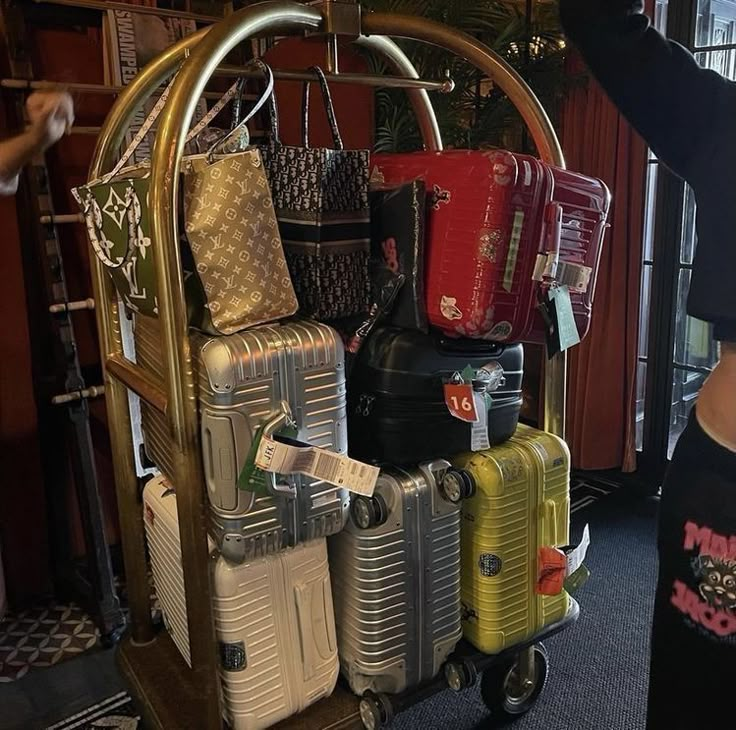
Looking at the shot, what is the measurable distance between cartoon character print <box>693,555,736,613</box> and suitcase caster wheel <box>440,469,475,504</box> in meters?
0.42

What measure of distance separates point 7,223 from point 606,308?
2092mm

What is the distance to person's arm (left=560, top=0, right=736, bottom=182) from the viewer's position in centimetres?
102

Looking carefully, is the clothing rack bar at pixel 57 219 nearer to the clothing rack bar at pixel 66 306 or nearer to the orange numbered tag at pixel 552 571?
the clothing rack bar at pixel 66 306

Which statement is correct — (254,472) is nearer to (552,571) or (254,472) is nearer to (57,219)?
(552,571)

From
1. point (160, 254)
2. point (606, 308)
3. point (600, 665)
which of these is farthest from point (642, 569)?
point (160, 254)

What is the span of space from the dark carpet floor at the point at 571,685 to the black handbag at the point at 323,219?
1102mm

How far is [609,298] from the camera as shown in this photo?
2922 mm

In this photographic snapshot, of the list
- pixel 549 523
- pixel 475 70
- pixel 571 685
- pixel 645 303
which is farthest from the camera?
pixel 645 303

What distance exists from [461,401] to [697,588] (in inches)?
18.1

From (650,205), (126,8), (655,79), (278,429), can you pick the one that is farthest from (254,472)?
(650,205)

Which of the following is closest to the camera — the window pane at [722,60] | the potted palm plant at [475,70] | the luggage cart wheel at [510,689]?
the luggage cart wheel at [510,689]

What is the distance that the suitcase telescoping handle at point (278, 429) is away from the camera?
1115 millimetres

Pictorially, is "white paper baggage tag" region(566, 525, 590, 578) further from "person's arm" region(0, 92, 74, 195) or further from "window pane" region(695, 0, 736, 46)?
"window pane" region(695, 0, 736, 46)

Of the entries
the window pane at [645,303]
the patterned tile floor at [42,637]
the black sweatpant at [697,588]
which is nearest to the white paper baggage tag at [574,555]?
the black sweatpant at [697,588]
